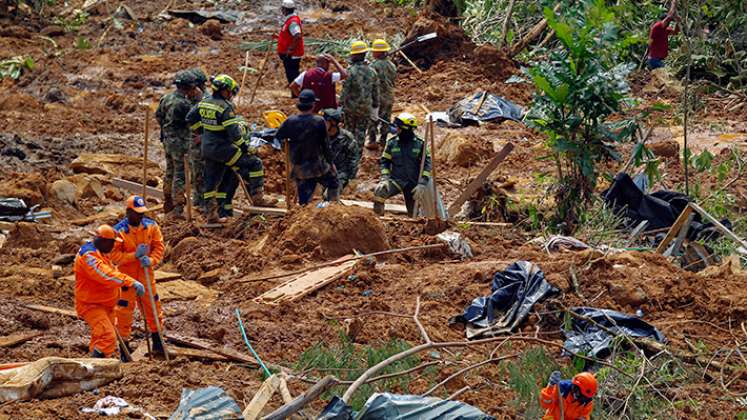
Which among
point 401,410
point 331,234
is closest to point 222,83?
point 331,234

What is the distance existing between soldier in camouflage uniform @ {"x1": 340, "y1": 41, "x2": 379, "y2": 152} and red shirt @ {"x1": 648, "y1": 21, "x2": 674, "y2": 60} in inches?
220

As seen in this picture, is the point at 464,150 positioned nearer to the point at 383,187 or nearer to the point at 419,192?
the point at 419,192

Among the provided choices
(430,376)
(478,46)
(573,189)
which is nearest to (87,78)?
(478,46)

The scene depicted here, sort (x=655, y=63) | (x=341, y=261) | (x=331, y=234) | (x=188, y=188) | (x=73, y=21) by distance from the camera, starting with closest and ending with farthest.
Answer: (x=341, y=261), (x=331, y=234), (x=188, y=188), (x=655, y=63), (x=73, y=21)

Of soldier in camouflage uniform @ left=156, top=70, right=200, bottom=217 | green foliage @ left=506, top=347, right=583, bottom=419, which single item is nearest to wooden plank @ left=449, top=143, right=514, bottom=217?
soldier in camouflage uniform @ left=156, top=70, right=200, bottom=217

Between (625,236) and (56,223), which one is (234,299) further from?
(625,236)

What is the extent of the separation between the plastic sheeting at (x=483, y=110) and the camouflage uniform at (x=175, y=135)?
6330 mm

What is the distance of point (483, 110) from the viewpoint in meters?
18.9

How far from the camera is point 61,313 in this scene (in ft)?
34.0

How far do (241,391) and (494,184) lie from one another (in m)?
7.05

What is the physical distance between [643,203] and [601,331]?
401 cm

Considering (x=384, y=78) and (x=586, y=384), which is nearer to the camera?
(x=586, y=384)

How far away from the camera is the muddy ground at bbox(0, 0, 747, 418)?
361 inches

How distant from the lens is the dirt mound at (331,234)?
12031 millimetres
